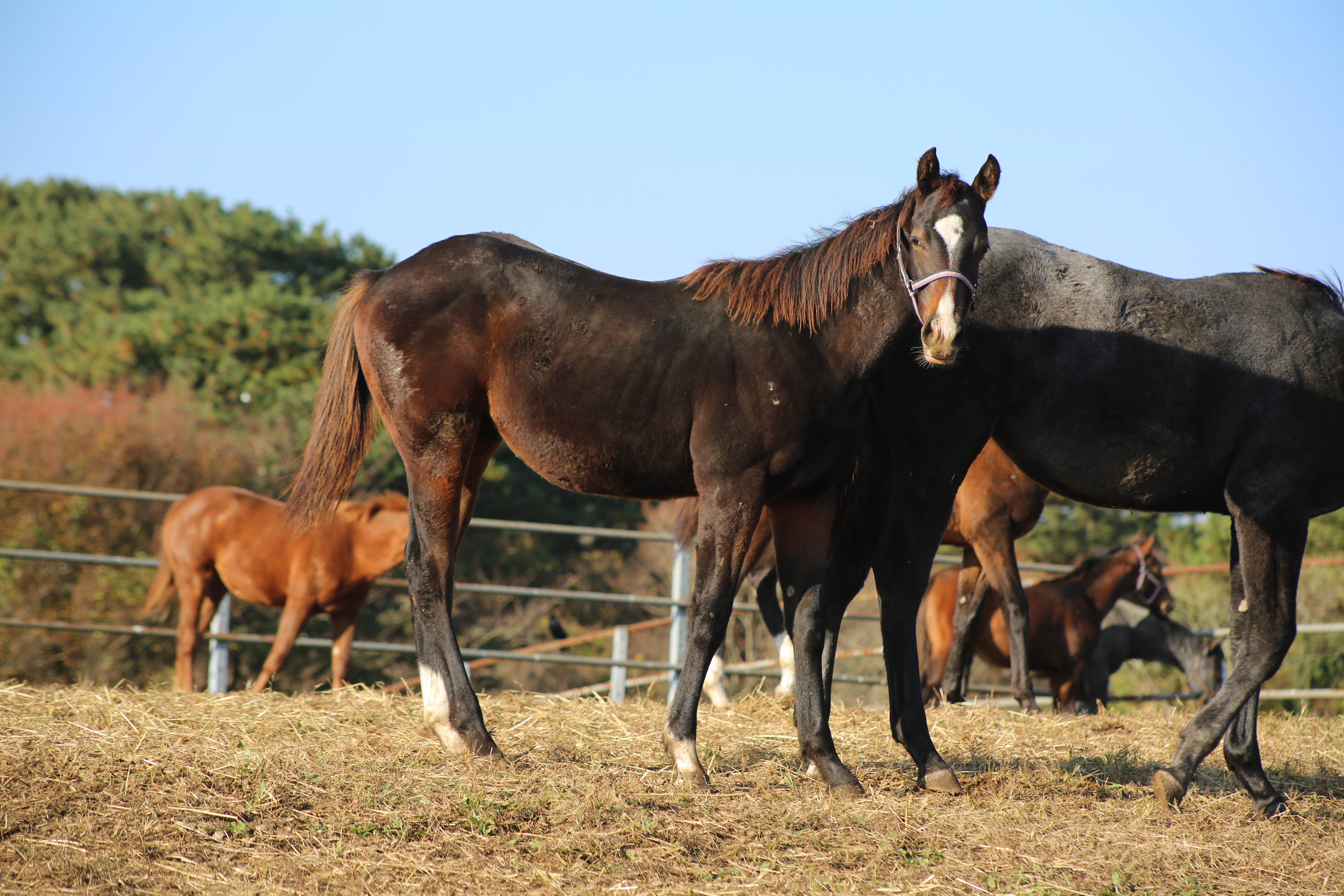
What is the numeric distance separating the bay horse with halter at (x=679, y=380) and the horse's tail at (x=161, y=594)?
553 centimetres

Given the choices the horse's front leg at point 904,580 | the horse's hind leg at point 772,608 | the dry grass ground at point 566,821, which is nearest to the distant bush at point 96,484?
the horse's hind leg at point 772,608

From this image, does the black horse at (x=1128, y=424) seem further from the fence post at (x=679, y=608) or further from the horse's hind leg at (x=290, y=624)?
the horse's hind leg at (x=290, y=624)

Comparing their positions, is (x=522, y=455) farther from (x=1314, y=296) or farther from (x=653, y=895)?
(x=1314, y=296)

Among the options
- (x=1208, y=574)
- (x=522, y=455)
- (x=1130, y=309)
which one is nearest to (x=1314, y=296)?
(x=1130, y=309)

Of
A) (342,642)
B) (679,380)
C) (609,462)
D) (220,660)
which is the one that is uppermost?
(679,380)

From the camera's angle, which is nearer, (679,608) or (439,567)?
(439,567)

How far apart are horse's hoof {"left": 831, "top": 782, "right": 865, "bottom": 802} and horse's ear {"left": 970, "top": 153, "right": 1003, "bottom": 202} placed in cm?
222

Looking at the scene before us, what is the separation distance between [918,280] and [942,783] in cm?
188

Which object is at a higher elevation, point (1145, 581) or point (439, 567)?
point (439, 567)

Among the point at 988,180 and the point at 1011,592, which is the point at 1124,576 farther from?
Result: the point at 988,180

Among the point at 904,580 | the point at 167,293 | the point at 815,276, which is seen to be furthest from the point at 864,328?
the point at 167,293

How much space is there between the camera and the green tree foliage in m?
21.1

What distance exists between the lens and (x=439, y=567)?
4.23m

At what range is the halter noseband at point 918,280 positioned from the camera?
365 centimetres
